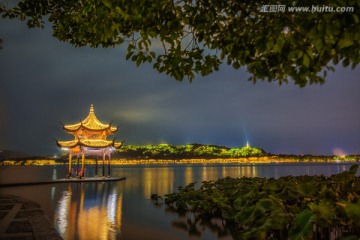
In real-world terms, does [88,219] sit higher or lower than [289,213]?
lower

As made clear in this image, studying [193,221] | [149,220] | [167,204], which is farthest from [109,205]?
[193,221]

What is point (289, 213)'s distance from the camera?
21.8ft

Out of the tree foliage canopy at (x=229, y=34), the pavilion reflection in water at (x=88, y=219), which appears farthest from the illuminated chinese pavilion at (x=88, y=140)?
the tree foliage canopy at (x=229, y=34)

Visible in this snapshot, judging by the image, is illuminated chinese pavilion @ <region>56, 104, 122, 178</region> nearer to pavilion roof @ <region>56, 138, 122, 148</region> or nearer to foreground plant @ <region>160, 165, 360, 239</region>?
pavilion roof @ <region>56, 138, 122, 148</region>

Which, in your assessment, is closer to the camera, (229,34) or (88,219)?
(229,34)

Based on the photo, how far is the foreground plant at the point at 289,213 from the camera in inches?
229

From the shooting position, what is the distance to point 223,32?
5184mm

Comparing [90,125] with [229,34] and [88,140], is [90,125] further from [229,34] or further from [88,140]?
[229,34]

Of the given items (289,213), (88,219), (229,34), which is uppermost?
(229,34)

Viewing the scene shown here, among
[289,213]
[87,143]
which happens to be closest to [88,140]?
[87,143]

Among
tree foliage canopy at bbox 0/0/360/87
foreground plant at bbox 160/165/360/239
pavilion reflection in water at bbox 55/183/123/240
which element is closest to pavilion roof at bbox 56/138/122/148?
pavilion reflection in water at bbox 55/183/123/240

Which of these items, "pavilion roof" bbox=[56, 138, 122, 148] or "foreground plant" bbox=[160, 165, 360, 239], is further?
"pavilion roof" bbox=[56, 138, 122, 148]

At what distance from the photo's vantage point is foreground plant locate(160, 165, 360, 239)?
5.82m

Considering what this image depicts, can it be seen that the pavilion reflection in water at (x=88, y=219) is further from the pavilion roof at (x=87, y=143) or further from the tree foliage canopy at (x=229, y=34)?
the pavilion roof at (x=87, y=143)
